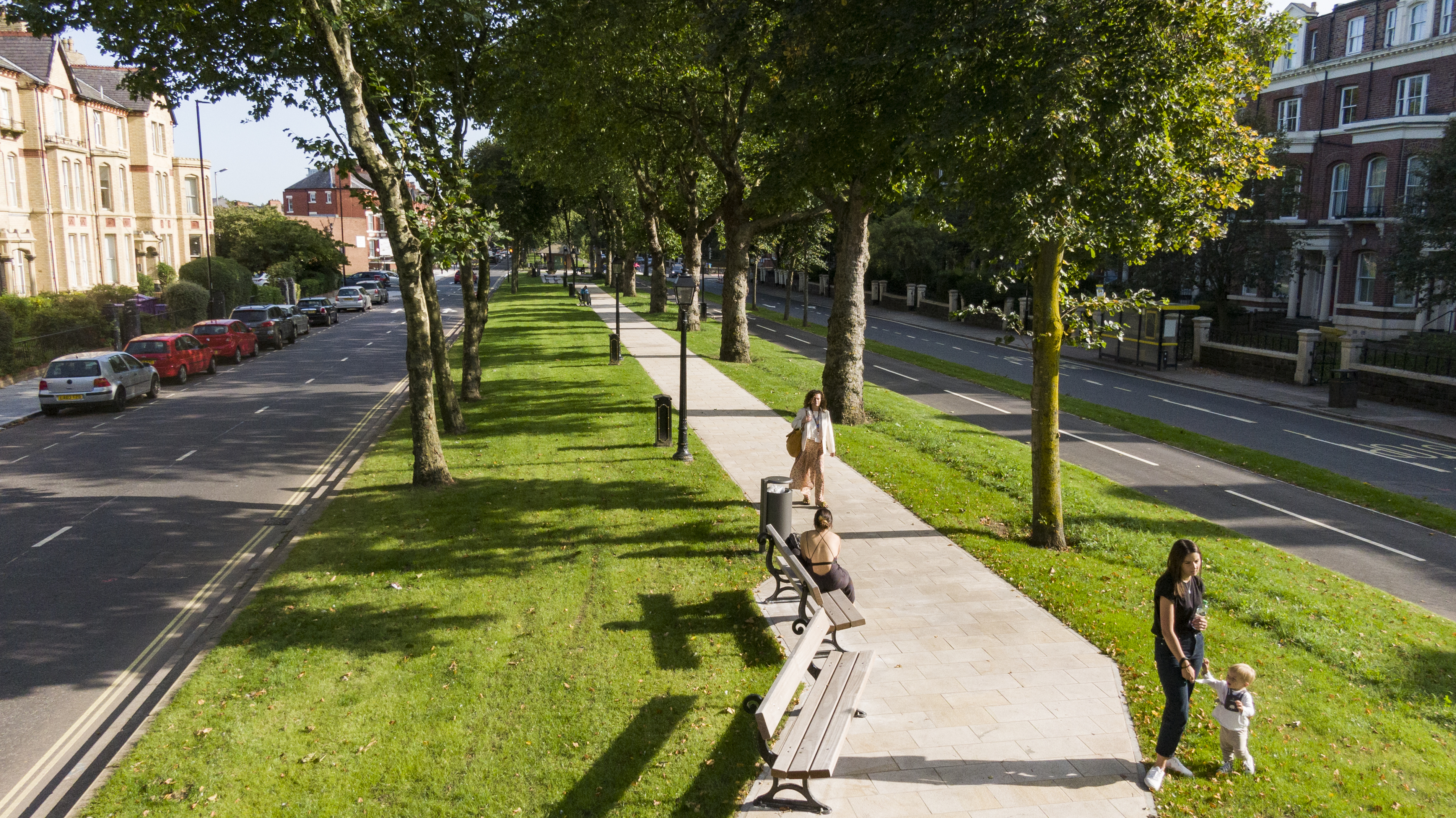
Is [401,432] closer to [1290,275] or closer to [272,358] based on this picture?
[272,358]

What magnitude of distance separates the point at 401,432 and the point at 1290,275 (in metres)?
40.6

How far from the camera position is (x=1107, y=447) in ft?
67.9

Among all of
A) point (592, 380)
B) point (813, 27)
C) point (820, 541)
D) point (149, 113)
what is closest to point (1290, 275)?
point (592, 380)

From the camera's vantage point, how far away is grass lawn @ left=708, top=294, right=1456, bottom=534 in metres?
15.8

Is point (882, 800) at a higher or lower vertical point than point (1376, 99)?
lower

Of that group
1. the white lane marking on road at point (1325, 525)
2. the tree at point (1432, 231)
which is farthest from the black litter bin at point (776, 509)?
the tree at point (1432, 231)

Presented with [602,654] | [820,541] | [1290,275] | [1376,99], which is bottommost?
[602,654]

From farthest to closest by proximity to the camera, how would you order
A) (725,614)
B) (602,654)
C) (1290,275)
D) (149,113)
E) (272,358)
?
(149,113), (1290,275), (272,358), (725,614), (602,654)

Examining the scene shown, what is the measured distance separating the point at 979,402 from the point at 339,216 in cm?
10121

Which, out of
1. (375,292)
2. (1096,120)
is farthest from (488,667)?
(375,292)

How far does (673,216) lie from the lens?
44250mm

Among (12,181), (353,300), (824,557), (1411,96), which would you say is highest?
(1411,96)

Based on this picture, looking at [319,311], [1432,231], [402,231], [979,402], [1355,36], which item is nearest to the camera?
[402,231]

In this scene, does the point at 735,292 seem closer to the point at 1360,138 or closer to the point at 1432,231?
the point at 1432,231
